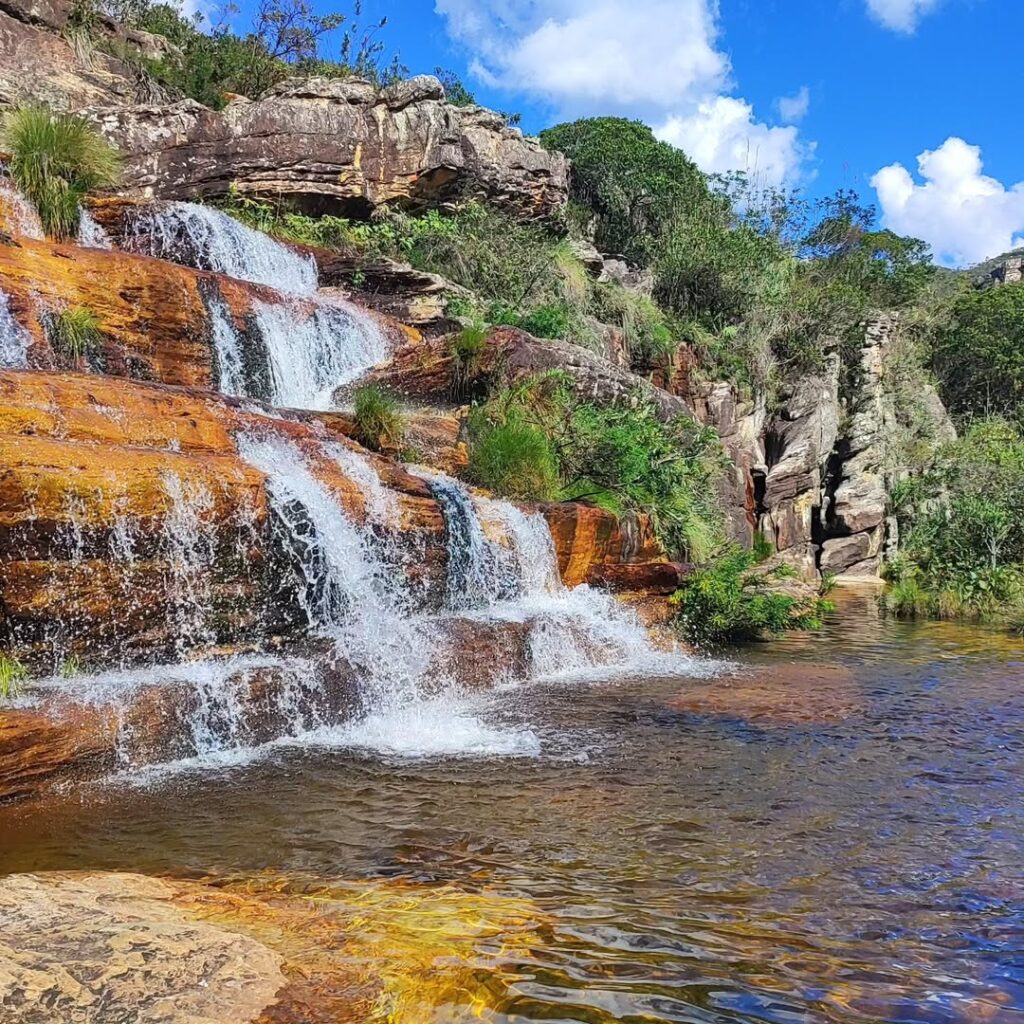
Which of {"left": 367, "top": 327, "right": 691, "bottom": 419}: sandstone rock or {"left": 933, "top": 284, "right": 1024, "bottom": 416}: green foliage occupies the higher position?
{"left": 933, "top": 284, "right": 1024, "bottom": 416}: green foliage

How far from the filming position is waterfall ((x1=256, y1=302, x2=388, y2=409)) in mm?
11383

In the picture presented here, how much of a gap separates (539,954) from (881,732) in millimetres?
4285

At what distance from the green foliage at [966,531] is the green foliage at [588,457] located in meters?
4.61

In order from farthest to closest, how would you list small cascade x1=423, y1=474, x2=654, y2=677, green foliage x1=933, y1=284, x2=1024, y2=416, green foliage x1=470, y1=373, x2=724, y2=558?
1. green foliage x1=933, y1=284, x2=1024, y2=416
2. green foliage x1=470, y1=373, x2=724, y2=558
3. small cascade x1=423, y1=474, x2=654, y2=677

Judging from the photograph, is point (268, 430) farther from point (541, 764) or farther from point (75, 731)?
point (541, 764)

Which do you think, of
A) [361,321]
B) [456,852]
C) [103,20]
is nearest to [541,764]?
[456,852]

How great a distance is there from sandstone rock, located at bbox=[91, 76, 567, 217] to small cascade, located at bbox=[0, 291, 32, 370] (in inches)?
314

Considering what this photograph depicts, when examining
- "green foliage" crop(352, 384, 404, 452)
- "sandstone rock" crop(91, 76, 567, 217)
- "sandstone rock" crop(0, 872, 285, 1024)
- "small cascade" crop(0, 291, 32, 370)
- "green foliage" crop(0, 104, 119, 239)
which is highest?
"sandstone rock" crop(91, 76, 567, 217)

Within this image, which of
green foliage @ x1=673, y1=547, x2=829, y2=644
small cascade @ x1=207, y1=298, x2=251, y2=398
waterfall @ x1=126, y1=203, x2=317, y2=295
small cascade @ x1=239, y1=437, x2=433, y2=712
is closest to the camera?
small cascade @ x1=239, y1=437, x2=433, y2=712

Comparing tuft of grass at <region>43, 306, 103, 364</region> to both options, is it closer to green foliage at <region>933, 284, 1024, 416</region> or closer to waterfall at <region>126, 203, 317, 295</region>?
waterfall at <region>126, 203, 317, 295</region>

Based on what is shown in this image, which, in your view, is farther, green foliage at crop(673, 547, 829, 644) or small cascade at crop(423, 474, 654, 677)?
green foliage at crop(673, 547, 829, 644)

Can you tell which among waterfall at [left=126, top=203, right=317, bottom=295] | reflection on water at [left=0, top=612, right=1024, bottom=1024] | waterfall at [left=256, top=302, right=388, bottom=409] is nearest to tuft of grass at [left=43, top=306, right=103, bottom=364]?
waterfall at [left=256, top=302, right=388, bottom=409]

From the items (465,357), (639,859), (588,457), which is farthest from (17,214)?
(639,859)

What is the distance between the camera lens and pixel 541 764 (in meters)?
5.11
